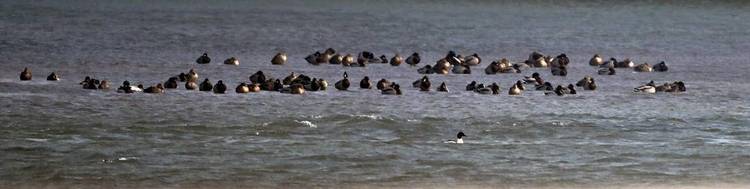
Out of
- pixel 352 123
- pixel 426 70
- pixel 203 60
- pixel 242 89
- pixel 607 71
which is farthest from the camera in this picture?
pixel 203 60

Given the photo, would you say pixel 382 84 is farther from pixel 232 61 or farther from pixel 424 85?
pixel 232 61

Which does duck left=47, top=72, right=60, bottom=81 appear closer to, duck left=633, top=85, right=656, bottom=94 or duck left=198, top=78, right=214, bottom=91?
duck left=198, top=78, right=214, bottom=91

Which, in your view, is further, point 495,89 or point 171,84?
point 495,89

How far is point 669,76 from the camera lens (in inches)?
1371

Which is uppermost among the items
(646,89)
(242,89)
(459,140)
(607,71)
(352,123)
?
(607,71)

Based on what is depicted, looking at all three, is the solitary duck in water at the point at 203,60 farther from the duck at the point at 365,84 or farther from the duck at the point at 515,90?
the duck at the point at 515,90

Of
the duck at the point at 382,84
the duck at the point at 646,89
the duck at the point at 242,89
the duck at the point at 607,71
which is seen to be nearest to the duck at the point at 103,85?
the duck at the point at 242,89

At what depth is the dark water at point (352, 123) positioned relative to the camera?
19.3m

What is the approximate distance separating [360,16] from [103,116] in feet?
130

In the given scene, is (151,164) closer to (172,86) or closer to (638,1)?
(172,86)

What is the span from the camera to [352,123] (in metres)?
24.4

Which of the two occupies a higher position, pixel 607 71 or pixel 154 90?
pixel 607 71

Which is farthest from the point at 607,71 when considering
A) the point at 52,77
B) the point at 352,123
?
the point at 352,123

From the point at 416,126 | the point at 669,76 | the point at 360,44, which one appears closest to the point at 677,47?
the point at 360,44
